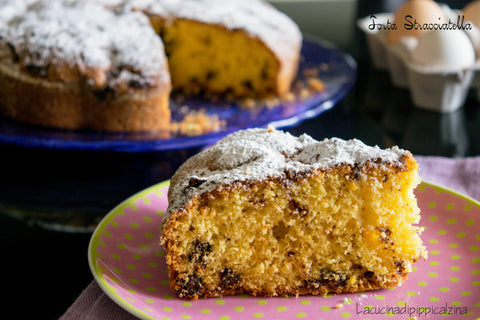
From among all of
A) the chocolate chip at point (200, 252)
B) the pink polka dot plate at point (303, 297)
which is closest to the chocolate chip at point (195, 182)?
the chocolate chip at point (200, 252)

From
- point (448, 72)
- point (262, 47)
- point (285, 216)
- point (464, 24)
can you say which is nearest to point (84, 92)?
point (262, 47)

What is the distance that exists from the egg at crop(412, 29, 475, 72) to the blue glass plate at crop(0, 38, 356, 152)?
1.31 ft

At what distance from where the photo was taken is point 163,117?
2.78 m

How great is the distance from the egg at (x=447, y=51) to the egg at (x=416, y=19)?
12.1 inches

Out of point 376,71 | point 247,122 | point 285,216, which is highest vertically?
point 285,216

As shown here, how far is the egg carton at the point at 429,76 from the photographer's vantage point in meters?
2.84

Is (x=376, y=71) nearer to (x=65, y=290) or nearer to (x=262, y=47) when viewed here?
(x=262, y=47)

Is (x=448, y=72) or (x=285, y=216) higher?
(x=285, y=216)

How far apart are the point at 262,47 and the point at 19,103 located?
47.3 inches

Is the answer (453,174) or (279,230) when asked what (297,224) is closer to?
(279,230)

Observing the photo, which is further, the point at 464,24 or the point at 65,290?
the point at 464,24

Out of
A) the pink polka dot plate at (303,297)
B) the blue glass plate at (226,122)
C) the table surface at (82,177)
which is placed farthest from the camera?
the blue glass plate at (226,122)

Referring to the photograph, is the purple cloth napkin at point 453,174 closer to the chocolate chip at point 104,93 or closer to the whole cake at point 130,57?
the whole cake at point 130,57

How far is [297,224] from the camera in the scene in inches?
63.8
